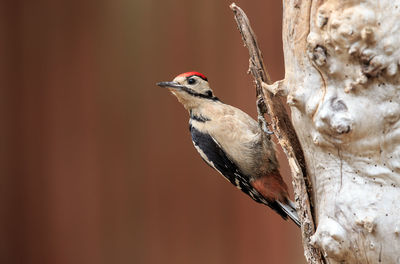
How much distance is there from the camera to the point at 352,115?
1535mm

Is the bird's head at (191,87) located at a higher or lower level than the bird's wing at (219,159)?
higher

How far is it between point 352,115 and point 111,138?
8.91 ft

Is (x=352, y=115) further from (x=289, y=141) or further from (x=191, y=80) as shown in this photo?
(x=191, y=80)

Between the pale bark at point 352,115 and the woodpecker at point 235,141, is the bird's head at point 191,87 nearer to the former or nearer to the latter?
the woodpecker at point 235,141

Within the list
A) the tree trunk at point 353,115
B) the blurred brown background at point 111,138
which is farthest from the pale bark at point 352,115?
the blurred brown background at point 111,138

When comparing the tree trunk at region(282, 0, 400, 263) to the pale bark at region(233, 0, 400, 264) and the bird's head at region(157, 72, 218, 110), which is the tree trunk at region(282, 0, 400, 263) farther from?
the bird's head at region(157, 72, 218, 110)

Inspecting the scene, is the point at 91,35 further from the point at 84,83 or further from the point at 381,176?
the point at 381,176

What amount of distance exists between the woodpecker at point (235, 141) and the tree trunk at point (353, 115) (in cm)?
75

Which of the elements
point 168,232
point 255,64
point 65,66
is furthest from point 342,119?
point 65,66

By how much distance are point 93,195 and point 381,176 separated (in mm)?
2806

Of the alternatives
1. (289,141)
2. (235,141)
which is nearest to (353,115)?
(289,141)

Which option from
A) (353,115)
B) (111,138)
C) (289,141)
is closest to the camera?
(353,115)

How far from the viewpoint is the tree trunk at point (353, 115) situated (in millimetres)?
1496

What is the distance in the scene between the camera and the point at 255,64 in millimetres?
1910
